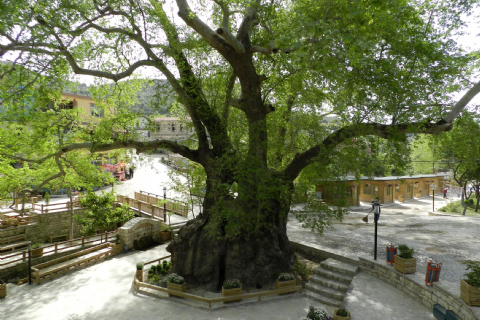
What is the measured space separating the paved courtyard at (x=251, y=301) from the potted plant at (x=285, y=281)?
37cm

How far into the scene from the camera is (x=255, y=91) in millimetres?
10758

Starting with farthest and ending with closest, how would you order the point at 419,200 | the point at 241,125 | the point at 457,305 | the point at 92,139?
the point at 419,200 → the point at 241,125 → the point at 92,139 → the point at 457,305

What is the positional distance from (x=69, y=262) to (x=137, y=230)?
144 inches

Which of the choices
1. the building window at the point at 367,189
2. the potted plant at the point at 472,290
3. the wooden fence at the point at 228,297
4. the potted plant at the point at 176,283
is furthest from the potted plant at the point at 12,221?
the building window at the point at 367,189

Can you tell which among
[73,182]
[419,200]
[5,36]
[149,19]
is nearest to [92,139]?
[5,36]

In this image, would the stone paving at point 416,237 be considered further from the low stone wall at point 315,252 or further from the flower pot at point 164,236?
the flower pot at point 164,236

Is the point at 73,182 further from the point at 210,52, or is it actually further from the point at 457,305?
the point at 457,305

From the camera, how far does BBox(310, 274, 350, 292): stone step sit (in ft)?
32.3

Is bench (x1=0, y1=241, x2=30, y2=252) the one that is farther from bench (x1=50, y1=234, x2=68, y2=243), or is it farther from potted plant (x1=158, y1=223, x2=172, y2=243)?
potted plant (x1=158, y1=223, x2=172, y2=243)

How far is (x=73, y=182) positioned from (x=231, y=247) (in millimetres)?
10437

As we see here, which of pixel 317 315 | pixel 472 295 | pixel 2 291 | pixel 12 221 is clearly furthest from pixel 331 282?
pixel 12 221

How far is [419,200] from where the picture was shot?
30.6m

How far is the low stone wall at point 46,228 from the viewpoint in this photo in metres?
18.1

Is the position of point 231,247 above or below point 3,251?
above
